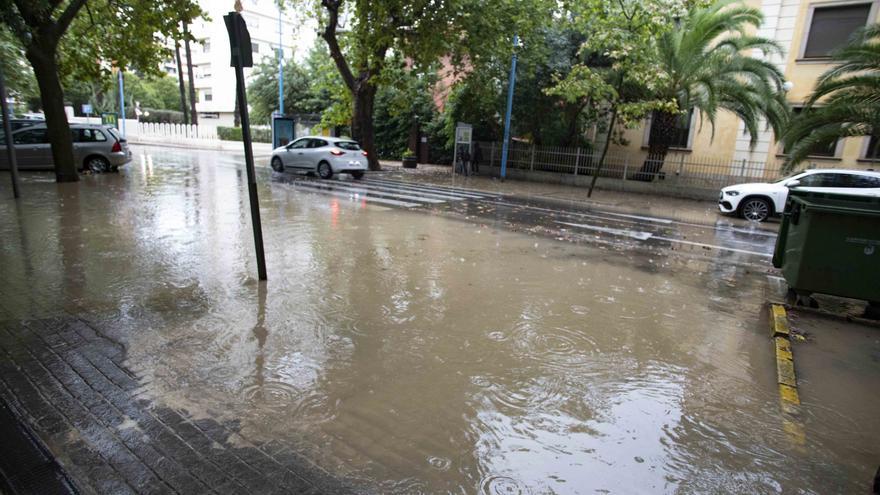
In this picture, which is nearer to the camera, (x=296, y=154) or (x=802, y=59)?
(x=802, y=59)

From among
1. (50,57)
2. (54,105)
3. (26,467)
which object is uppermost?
(50,57)

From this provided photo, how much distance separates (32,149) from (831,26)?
91.7ft

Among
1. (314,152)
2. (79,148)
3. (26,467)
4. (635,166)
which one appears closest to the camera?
(26,467)

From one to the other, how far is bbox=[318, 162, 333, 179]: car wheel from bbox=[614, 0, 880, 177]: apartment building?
12.8m

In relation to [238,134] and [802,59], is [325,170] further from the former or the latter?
[238,134]

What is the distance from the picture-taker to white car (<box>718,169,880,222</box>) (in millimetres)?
12219

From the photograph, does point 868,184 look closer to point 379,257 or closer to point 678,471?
point 379,257

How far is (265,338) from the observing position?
469cm

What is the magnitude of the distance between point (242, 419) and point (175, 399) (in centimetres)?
58

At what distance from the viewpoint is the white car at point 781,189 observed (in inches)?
481

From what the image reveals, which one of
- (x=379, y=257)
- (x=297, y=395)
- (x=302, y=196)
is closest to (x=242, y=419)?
(x=297, y=395)

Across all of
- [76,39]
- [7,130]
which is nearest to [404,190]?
[7,130]

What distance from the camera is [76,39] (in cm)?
1540

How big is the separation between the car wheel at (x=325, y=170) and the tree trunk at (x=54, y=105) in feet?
25.2
